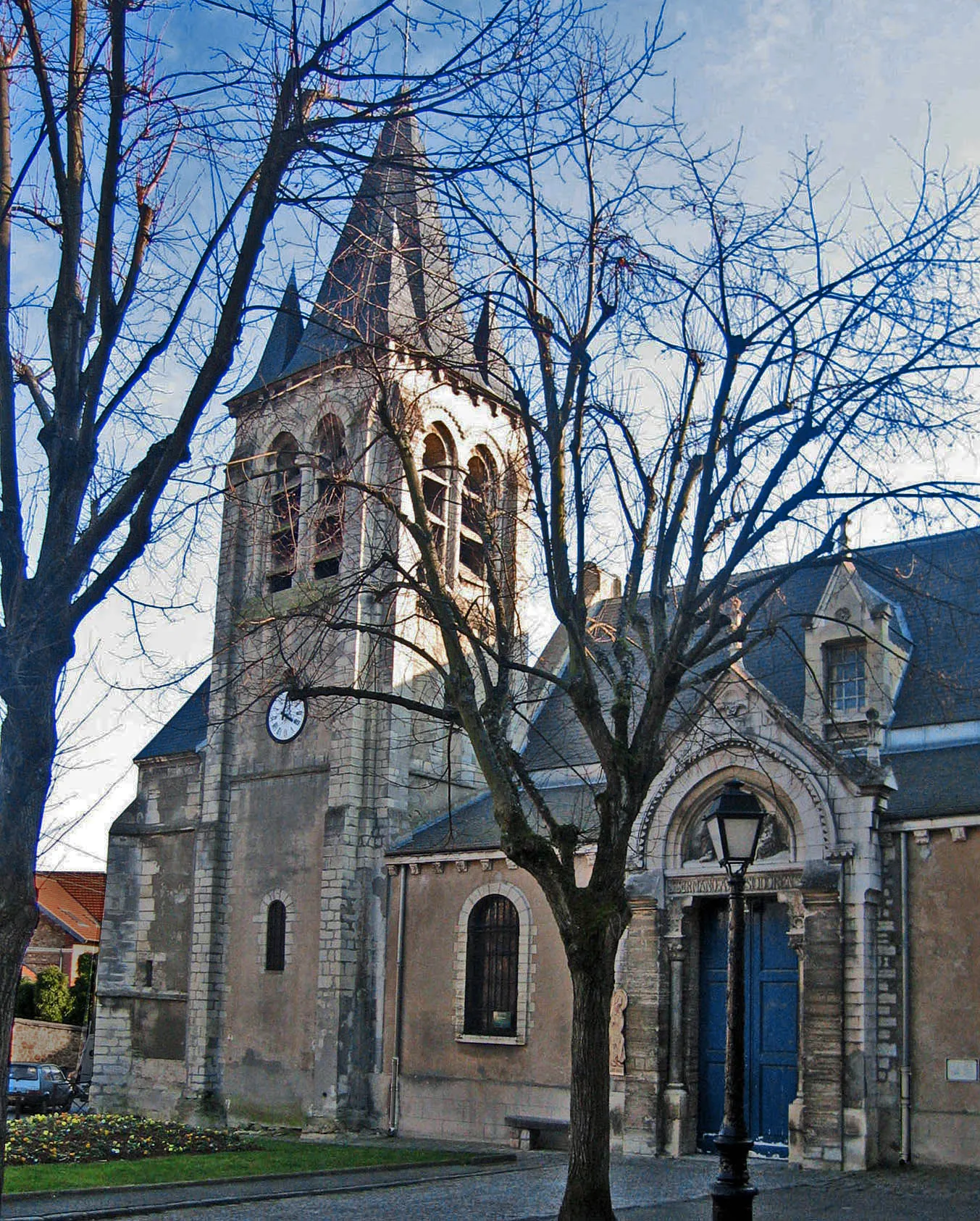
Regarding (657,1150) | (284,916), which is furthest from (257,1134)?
(657,1150)

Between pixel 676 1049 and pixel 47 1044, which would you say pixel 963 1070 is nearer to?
pixel 676 1049

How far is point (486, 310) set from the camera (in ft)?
40.7

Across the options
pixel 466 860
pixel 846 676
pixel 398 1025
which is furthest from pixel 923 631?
pixel 398 1025

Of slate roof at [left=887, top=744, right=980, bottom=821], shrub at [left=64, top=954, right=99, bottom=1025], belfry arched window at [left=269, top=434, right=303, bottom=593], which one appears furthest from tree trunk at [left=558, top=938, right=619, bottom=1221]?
shrub at [left=64, top=954, right=99, bottom=1025]

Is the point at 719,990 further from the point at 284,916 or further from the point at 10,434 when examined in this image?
the point at 10,434

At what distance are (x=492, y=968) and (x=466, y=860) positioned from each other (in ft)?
6.21

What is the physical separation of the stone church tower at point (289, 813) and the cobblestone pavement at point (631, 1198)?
7352 millimetres

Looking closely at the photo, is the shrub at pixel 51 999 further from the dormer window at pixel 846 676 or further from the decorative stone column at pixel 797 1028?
the dormer window at pixel 846 676

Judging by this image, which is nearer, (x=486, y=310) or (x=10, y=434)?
(x=10, y=434)

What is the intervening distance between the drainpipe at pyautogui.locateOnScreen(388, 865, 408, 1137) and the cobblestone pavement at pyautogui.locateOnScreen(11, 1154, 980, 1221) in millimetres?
5703

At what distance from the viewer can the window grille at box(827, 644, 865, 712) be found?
20.5 m

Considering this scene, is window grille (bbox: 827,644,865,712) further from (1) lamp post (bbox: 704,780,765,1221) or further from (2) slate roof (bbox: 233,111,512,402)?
(1) lamp post (bbox: 704,780,765,1221)

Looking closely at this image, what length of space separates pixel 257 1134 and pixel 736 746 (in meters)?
11.8

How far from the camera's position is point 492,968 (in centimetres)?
2302
